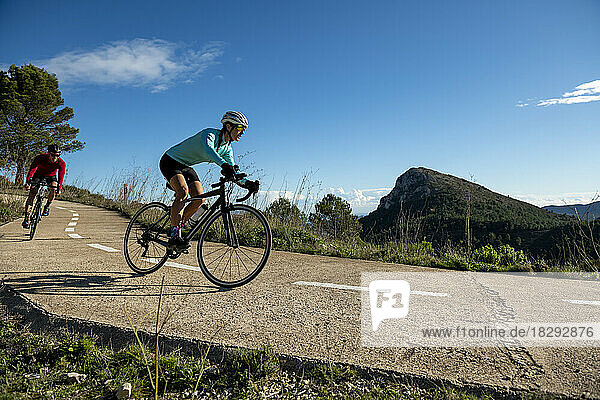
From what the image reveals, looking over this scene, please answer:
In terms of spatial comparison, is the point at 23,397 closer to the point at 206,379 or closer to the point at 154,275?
the point at 206,379

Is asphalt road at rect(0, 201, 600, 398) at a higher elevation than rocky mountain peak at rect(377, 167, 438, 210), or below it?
below

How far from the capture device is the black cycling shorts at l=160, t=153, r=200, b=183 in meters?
5.14

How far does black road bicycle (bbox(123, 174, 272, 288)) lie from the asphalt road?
212 millimetres

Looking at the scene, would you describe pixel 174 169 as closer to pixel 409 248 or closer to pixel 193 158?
pixel 193 158

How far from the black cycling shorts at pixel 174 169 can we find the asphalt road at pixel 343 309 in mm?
1217

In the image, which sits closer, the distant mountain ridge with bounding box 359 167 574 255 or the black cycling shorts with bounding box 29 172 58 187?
the black cycling shorts with bounding box 29 172 58 187

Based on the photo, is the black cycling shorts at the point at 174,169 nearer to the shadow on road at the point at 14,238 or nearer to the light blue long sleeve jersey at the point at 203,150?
the light blue long sleeve jersey at the point at 203,150

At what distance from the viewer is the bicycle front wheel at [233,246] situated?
15.4 ft

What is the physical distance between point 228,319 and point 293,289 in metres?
1.14

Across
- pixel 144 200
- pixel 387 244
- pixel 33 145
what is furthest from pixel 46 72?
pixel 387 244

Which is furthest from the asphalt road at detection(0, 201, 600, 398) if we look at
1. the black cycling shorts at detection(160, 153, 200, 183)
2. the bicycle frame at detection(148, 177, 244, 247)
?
the black cycling shorts at detection(160, 153, 200, 183)

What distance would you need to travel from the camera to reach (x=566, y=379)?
8.04 feet

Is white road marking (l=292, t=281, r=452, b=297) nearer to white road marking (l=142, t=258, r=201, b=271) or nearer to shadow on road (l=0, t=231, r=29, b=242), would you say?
white road marking (l=142, t=258, r=201, b=271)

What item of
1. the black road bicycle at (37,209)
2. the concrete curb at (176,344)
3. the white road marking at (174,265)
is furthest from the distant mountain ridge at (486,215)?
the concrete curb at (176,344)
